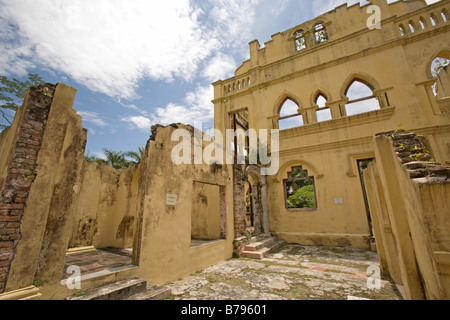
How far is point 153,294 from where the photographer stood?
337cm

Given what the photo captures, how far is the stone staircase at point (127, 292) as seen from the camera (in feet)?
9.62

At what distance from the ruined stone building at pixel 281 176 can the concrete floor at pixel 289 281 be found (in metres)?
0.50

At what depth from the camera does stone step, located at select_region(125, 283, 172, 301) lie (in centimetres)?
321

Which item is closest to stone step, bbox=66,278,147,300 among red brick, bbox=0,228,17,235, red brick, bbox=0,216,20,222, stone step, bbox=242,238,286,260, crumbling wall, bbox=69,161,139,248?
red brick, bbox=0,228,17,235

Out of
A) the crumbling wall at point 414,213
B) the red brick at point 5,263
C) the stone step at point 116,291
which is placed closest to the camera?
the crumbling wall at point 414,213

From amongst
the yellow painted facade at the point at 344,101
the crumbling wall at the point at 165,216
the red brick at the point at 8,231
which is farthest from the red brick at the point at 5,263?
the yellow painted facade at the point at 344,101

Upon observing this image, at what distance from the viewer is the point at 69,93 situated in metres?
3.41

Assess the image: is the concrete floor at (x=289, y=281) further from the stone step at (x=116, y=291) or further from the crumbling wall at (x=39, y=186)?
the crumbling wall at (x=39, y=186)

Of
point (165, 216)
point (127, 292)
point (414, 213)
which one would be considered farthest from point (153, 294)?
point (414, 213)

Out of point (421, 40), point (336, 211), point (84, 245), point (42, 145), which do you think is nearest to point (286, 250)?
point (336, 211)

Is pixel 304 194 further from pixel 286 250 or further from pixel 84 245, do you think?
pixel 84 245

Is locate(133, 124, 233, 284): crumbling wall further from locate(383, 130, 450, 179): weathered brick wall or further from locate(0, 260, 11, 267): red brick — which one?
locate(383, 130, 450, 179): weathered brick wall

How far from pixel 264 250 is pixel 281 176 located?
4.23m

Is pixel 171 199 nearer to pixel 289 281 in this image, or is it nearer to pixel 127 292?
pixel 127 292
